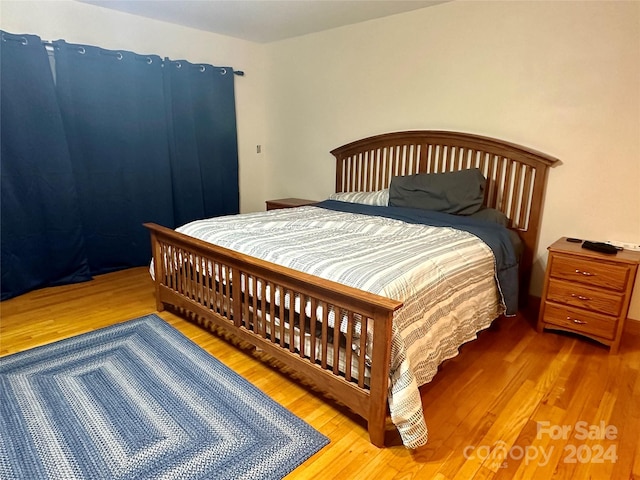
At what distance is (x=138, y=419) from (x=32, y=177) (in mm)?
2400

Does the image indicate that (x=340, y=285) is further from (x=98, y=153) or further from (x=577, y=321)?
(x=98, y=153)

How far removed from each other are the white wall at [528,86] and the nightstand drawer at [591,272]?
450 mm

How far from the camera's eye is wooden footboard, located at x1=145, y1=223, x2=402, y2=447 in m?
1.55

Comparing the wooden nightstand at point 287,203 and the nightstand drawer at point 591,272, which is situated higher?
the wooden nightstand at point 287,203

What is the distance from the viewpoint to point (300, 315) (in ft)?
6.04

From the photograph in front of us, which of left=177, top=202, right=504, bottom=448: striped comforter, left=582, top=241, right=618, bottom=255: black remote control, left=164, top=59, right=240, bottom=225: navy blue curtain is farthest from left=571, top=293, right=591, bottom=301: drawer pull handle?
left=164, top=59, right=240, bottom=225: navy blue curtain

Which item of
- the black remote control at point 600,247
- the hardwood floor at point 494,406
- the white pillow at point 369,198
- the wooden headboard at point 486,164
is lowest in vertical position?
the hardwood floor at point 494,406

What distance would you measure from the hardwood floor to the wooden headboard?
0.71 metres

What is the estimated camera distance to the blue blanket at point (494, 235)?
244cm

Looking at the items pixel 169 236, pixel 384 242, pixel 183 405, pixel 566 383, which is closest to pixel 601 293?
pixel 566 383

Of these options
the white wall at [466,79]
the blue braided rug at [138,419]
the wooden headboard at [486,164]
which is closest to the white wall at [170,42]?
the white wall at [466,79]

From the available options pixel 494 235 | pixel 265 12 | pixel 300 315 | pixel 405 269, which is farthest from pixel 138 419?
pixel 265 12

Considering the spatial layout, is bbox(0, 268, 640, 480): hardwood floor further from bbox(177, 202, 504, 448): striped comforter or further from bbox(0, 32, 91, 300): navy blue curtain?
bbox(0, 32, 91, 300): navy blue curtain

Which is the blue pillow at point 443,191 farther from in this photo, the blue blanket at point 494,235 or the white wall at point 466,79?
the white wall at point 466,79
